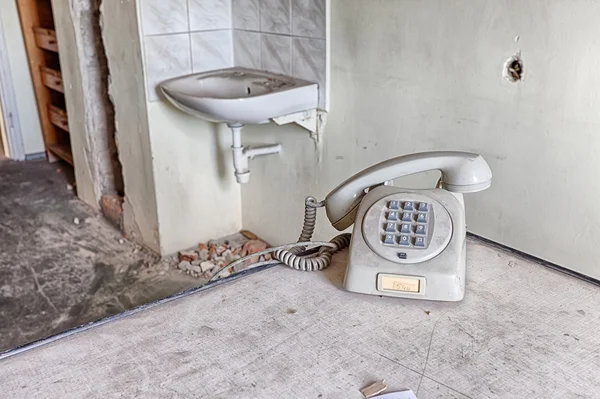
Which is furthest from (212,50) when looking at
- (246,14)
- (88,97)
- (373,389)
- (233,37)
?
(373,389)

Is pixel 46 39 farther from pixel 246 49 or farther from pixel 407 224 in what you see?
pixel 407 224

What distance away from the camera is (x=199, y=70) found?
2588 mm

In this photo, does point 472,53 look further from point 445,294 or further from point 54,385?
point 54,385

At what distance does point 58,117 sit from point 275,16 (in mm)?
2255

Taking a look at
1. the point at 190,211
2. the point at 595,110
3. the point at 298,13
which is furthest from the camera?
the point at 190,211

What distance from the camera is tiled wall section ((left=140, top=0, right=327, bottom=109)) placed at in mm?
2223

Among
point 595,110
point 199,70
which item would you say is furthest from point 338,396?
point 199,70

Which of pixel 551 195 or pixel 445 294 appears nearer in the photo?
pixel 445 294

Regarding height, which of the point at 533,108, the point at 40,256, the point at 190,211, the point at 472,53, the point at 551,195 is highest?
the point at 472,53

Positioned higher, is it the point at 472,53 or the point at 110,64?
the point at 472,53

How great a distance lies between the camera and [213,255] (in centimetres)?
275

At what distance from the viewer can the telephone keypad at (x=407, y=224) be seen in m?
0.97

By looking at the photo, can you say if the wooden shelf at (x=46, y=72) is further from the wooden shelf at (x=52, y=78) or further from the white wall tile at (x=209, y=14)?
the white wall tile at (x=209, y=14)

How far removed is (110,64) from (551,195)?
200 cm
